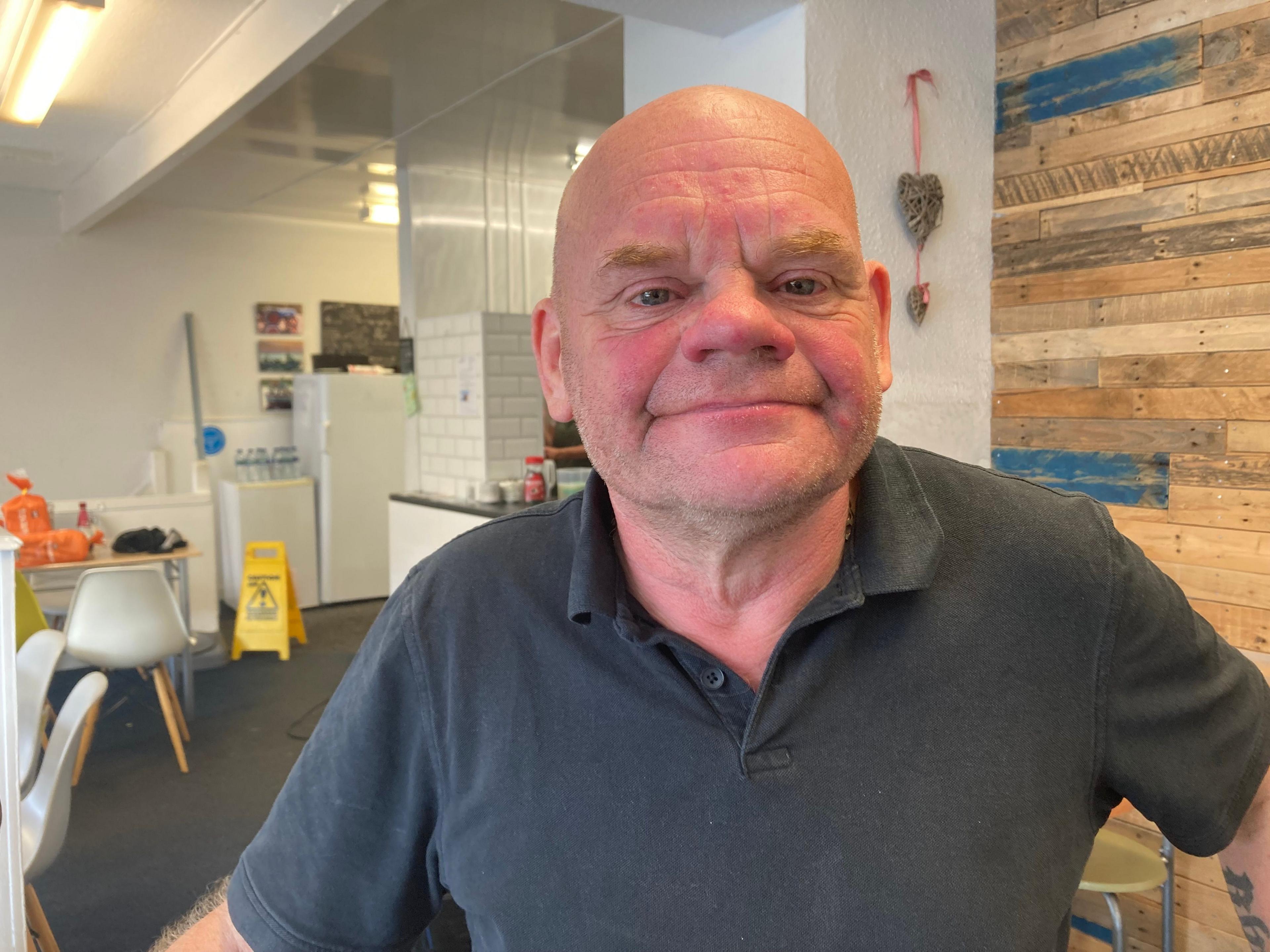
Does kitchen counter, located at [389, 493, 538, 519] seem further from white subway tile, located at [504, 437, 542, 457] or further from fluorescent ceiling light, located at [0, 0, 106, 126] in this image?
fluorescent ceiling light, located at [0, 0, 106, 126]

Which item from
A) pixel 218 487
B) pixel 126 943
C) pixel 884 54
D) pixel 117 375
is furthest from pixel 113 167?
pixel 884 54

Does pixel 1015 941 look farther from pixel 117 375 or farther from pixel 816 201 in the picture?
pixel 117 375

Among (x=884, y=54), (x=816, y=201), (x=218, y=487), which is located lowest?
(x=218, y=487)

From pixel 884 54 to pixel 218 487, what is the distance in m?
6.49

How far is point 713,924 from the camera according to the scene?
0.81 metres

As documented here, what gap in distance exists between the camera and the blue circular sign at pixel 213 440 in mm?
7473

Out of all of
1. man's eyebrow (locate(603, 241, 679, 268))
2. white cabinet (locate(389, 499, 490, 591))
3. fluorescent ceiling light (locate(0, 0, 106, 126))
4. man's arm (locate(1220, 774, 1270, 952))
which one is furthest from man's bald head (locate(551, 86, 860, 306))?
white cabinet (locate(389, 499, 490, 591))

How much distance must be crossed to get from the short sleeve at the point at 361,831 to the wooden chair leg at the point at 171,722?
11.7 feet

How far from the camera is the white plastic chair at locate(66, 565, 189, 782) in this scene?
419 cm

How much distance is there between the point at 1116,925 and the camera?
6.60ft

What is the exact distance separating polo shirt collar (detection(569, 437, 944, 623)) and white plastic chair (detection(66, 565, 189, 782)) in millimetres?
3844

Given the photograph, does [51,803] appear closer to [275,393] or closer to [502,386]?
[502,386]

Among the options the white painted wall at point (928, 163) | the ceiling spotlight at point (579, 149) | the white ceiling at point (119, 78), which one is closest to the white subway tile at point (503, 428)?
the ceiling spotlight at point (579, 149)

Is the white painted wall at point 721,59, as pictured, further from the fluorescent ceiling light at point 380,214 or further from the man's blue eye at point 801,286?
the fluorescent ceiling light at point 380,214
